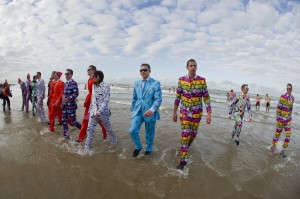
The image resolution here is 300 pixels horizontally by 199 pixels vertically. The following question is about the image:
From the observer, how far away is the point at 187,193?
335 centimetres

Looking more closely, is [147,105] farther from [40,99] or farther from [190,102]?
[40,99]

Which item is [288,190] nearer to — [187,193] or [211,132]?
[187,193]

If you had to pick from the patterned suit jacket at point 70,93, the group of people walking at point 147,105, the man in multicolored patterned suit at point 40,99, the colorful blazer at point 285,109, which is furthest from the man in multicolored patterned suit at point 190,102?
the man in multicolored patterned suit at point 40,99

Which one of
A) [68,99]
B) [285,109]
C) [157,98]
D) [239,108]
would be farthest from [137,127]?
[285,109]

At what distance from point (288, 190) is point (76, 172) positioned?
3.83m

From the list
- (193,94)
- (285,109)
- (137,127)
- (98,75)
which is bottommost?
(137,127)

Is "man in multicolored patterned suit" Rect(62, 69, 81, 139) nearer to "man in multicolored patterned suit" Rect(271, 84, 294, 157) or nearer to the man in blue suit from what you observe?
the man in blue suit

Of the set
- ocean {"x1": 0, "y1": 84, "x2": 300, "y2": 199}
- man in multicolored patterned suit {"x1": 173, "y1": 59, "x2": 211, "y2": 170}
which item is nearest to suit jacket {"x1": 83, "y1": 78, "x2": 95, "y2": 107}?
ocean {"x1": 0, "y1": 84, "x2": 300, "y2": 199}

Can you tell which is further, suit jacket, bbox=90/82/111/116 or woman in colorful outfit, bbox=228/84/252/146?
woman in colorful outfit, bbox=228/84/252/146

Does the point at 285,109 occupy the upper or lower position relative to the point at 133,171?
upper

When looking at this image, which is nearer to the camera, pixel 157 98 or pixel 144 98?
pixel 157 98

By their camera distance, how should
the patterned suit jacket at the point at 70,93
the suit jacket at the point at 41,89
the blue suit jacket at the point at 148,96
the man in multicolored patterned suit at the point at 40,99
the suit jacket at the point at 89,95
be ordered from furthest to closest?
the suit jacket at the point at 41,89 < the man in multicolored patterned suit at the point at 40,99 < the patterned suit jacket at the point at 70,93 < the suit jacket at the point at 89,95 < the blue suit jacket at the point at 148,96

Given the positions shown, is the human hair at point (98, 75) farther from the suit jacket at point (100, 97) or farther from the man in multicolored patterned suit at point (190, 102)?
the man in multicolored patterned suit at point (190, 102)

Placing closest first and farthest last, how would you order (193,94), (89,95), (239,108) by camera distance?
(193,94) < (89,95) < (239,108)
